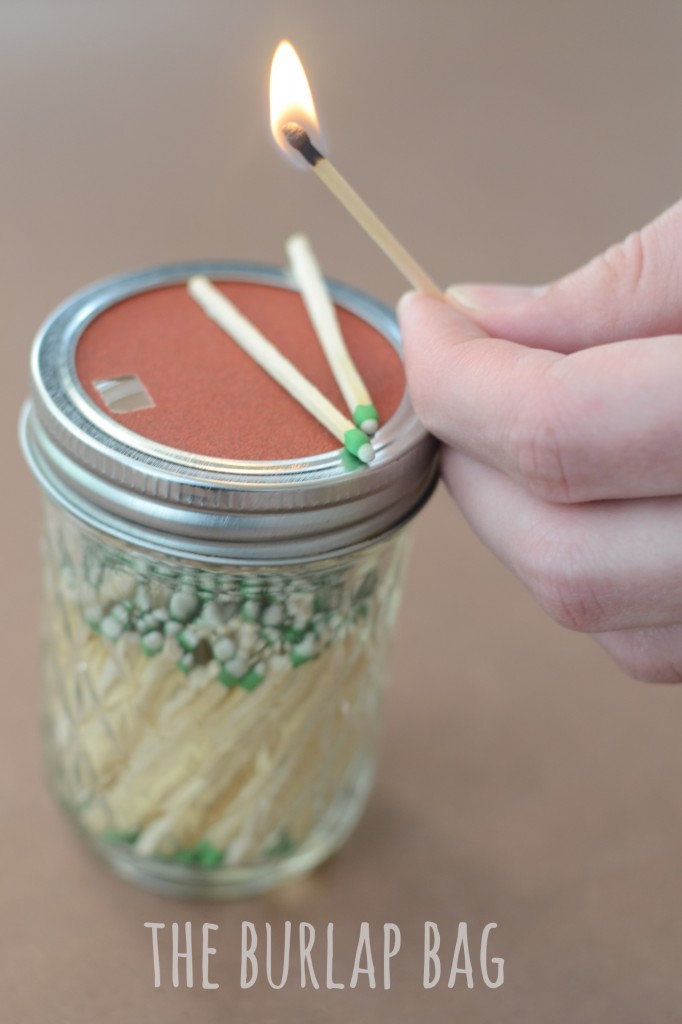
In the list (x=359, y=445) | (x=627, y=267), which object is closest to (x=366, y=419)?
(x=359, y=445)

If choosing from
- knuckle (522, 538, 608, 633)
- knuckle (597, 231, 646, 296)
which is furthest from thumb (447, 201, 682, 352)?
knuckle (522, 538, 608, 633)

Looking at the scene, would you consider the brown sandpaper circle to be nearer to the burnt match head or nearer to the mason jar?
the mason jar

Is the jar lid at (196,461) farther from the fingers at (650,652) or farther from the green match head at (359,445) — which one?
the fingers at (650,652)

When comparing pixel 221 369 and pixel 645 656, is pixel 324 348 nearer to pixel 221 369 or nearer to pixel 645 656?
pixel 221 369

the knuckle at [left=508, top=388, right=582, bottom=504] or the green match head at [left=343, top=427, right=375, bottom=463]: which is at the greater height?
the green match head at [left=343, top=427, right=375, bottom=463]

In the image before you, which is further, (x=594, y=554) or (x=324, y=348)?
(x=324, y=348)

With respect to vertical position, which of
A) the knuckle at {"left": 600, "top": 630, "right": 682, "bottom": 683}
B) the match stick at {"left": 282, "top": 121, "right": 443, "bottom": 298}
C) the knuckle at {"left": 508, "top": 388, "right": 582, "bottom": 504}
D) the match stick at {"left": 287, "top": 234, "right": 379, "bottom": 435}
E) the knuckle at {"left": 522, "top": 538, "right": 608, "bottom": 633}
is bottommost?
the knuckle at {"left": 600, "top": 630, "right": 682, "bottom": 683}
